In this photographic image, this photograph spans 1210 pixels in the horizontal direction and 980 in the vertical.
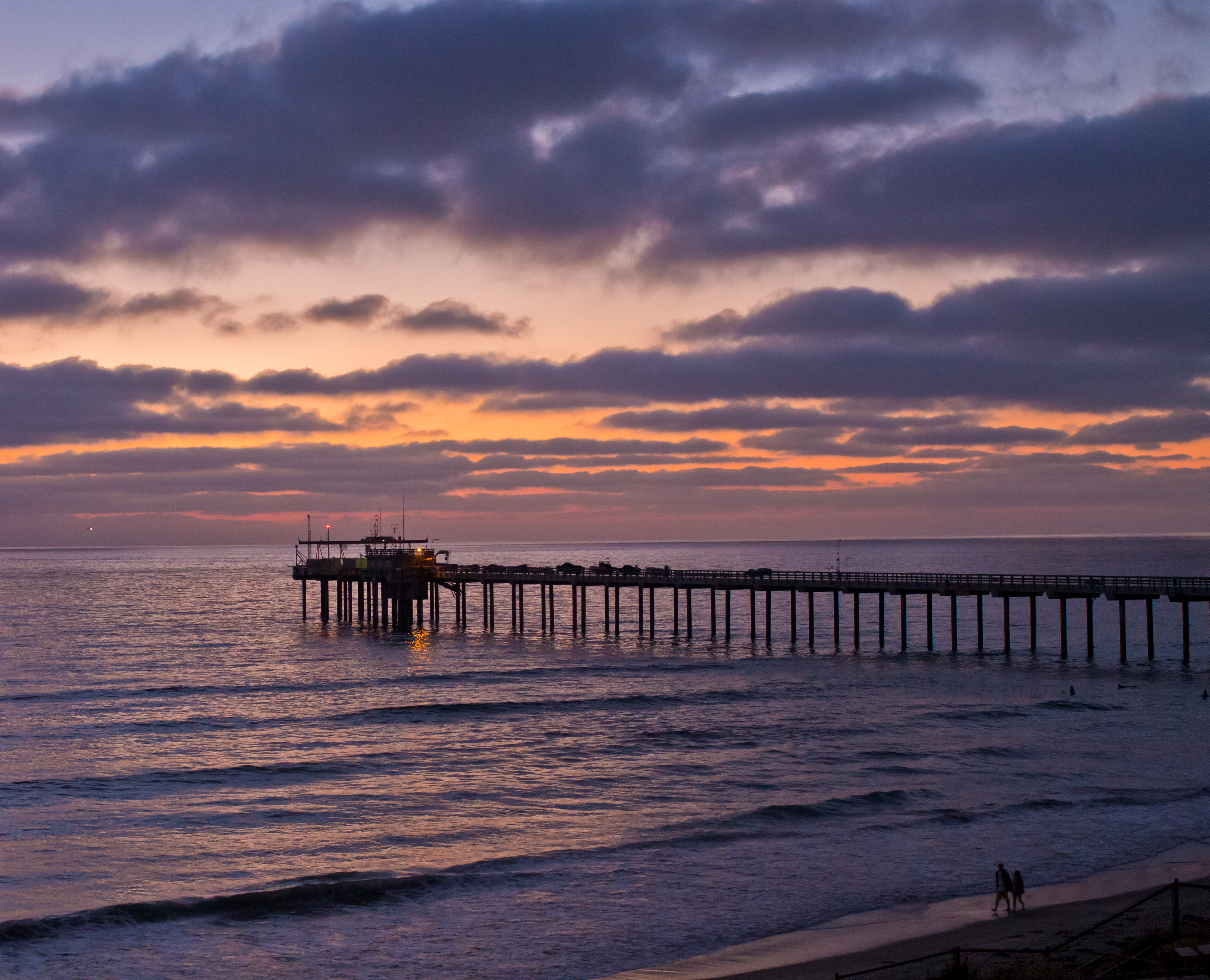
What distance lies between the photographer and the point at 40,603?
466 ft

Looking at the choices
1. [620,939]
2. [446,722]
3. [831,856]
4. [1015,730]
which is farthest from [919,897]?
[446,722]

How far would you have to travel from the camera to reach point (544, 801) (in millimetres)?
34375

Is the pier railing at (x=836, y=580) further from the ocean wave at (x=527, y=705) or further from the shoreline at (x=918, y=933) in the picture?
the shoreline at (x=918, y=933)

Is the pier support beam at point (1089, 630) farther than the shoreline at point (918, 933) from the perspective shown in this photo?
Yes

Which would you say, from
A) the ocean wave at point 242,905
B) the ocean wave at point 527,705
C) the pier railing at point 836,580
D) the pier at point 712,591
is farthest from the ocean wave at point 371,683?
the ocean wave at point 242,905

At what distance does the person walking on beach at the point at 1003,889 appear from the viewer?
24125 millimetres

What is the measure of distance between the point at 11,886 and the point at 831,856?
69.2ft

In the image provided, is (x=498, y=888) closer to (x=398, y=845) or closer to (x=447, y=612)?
(x=398, y=845)

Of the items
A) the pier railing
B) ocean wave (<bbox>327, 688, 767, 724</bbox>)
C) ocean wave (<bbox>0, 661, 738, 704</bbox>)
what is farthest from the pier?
ocean wave (<bbox>327, 688, 767, 724</bbox>)

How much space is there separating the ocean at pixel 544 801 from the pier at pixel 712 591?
4.54 metres

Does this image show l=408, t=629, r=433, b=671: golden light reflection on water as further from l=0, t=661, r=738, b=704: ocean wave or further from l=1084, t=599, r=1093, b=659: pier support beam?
l=1084, t=599, r=1093, b=659: pier support beam

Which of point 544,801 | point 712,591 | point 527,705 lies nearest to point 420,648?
point 712,591

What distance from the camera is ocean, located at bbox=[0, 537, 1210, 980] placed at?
2427 cm

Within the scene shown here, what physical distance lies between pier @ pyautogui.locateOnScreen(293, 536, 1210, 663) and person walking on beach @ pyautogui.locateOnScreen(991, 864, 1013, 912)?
3390cm
